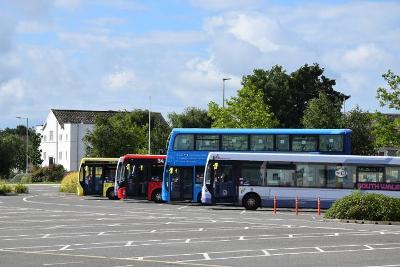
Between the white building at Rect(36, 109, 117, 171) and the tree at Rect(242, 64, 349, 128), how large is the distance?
1071 inches

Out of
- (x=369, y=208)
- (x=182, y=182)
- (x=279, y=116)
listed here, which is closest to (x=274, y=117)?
(x=279, y=116)

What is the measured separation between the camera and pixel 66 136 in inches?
4156

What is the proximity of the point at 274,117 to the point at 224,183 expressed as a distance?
39.5 m

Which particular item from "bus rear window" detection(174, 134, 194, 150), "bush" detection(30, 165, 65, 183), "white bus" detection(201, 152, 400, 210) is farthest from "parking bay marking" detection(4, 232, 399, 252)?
"bush" detection(30, 165, 65, 183)

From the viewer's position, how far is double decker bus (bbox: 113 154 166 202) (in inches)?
1863

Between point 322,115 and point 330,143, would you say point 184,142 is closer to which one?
point 330,143

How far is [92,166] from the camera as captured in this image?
51.8 metres

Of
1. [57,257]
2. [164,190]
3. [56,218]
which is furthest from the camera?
[164,190]

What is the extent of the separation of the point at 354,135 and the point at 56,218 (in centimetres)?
4191

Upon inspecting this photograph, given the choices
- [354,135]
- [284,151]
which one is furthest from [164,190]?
[354,135]

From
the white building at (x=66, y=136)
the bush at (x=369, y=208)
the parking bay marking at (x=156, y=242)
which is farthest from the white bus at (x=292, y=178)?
the white building at (x=66, y=136)

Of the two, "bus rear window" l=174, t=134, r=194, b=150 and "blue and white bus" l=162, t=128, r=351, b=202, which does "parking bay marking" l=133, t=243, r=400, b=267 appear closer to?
"blue and white bus" l=162, t=128, r=351, b=202

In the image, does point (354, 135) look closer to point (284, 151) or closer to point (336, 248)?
point (284, 151)

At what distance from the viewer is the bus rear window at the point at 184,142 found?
142ft
